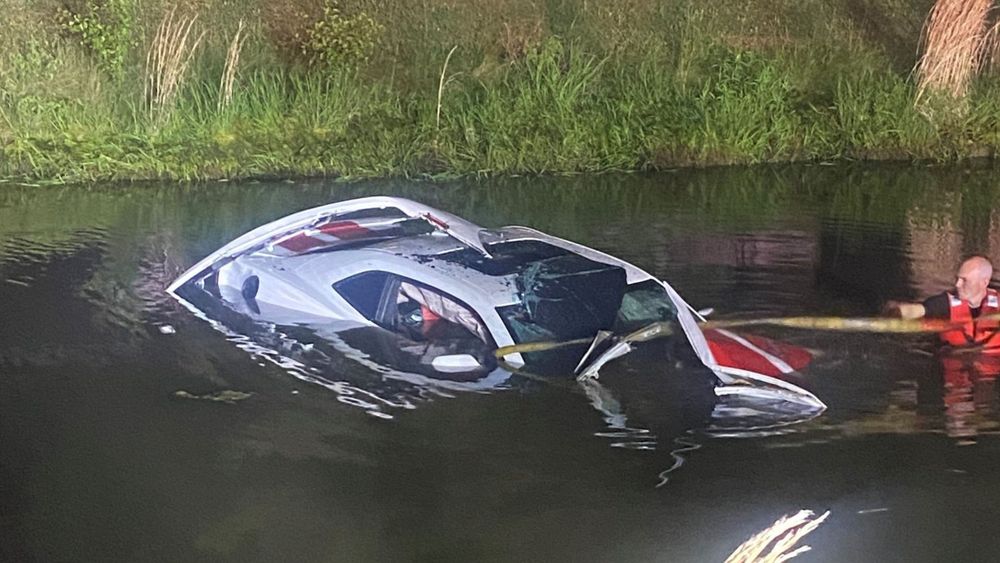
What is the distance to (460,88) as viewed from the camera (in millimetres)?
1015

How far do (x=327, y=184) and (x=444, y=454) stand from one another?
35cm

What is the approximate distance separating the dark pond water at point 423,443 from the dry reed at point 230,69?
12cm

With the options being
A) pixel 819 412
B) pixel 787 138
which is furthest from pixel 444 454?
pixel 787 138

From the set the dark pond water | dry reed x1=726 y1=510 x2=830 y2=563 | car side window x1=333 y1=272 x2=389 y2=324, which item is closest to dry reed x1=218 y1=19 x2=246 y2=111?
the dark pond water

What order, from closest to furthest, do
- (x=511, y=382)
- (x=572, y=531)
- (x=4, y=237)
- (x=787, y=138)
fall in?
(x=572, y=531), (x=511, y=382), (x=4, y=237), (x=787, y=138)

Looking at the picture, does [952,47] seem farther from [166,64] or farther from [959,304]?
[166,64]

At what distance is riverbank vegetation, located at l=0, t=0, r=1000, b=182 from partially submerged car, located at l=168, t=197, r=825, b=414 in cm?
14

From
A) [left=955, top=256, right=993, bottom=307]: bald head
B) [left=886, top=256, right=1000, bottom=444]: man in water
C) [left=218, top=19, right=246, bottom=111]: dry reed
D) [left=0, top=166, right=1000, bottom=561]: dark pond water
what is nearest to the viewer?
[left=0, top=166, right=1000, bottom=561]: dark pond water

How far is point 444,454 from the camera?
72cm

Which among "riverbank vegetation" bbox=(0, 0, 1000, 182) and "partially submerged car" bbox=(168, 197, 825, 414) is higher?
"riverbank vegetation" bbox=(0, 0, 1000, 182)

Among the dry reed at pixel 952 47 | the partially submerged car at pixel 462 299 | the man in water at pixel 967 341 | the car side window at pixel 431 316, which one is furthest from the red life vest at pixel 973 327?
the car side window at pixel 431 316

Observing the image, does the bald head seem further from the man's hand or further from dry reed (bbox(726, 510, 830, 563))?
dry reed (bbox(726, 510, 830, 563))

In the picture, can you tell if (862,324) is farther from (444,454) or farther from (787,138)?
(444,454)

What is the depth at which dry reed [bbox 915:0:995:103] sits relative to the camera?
104cm
